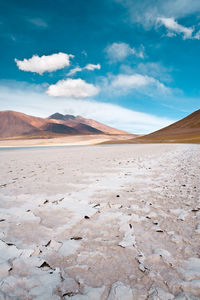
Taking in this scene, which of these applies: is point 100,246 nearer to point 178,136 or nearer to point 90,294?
point 90,294

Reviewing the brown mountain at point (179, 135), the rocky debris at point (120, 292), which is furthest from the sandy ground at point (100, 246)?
the brown mountain at point (179, 135)

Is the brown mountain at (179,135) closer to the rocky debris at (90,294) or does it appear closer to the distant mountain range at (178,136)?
the distant mountain range at (178,136)

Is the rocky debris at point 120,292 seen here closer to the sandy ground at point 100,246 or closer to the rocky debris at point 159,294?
the sandy ground at point 100,246

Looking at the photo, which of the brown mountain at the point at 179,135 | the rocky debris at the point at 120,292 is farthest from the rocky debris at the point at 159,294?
the brown mountain at the point at 179,135

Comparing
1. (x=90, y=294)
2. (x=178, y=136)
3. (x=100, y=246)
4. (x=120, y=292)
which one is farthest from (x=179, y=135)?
(x=90, y=294)

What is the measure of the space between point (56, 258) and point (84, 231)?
87cm

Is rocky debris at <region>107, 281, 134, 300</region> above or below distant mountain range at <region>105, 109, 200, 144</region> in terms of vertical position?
below

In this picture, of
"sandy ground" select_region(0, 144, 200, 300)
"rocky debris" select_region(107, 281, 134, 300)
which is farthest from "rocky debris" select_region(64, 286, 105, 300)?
"rocky debris" select_region(107, 281, 134, 300)

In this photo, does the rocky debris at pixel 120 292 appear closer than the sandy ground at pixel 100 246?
Yes

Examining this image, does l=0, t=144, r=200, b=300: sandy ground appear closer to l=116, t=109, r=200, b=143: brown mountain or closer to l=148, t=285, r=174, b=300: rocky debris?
l=148, t=285, r=174, b=300: rocky debris

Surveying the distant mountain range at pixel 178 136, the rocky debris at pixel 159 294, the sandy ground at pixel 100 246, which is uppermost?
the distant mountain range at pixel 178 136

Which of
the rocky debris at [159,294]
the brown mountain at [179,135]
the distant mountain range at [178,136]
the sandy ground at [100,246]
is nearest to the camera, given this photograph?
the rocky debris at [159,294]

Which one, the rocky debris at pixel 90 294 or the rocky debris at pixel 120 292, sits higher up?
the rocky debris at pixel 120 292

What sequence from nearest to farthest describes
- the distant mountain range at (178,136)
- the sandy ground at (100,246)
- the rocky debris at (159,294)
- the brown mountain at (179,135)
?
the rocky debris at (159,294)
the sandy ground at (100,246)
the brown mountain at (179,135)
the distant mountain range at (178,136)
